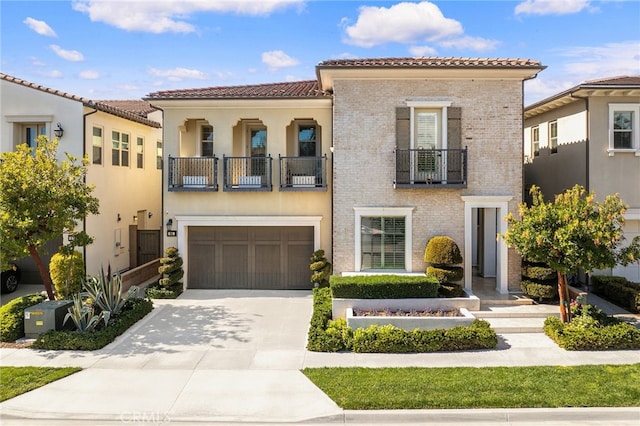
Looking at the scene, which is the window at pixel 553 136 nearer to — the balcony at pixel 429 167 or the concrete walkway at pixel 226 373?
the balcony at pixel 429 167

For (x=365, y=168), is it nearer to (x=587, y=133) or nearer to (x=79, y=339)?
(x=587, y=133)

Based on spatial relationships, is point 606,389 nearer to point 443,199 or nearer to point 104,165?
point 443,199

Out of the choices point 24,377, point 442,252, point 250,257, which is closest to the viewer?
point 24,377

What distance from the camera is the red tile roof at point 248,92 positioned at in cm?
1459

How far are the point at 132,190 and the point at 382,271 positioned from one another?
10661 mm

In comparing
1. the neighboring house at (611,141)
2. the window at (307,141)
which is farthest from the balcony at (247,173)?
the neighboring house at (611,141)

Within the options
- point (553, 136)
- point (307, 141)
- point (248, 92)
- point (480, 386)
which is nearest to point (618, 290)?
point (553, 136)

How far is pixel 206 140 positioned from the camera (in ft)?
53.3

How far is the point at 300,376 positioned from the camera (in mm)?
8547

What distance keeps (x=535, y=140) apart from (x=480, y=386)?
13.2 meters

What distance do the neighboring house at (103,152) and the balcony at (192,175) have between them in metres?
2.86

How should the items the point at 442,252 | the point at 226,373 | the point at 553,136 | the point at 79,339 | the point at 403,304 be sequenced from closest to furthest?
the point at 226,373 → the point at 79,339 → the point at 403,304 → the point at 442,252 → the point at 553,136

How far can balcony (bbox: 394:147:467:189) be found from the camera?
44.1 ft

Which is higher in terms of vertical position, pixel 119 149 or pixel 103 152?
pixel 119 149
